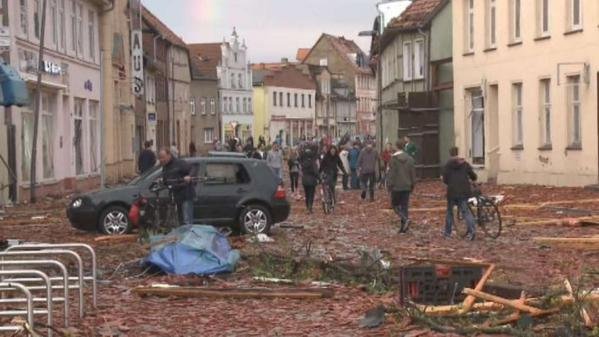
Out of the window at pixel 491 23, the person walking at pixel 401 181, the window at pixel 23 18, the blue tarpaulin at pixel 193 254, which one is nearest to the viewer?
the blue tarpaulin at pixel 193 254

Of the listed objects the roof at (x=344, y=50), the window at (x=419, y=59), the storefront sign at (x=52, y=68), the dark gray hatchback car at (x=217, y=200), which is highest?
the roof at (x=344, y=50)

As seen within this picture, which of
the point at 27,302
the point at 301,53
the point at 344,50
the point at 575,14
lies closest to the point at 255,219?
the point at 27,302

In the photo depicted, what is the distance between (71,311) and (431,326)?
3.85 m

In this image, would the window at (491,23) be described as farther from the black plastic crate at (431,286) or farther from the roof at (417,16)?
the black plastic crate at (431,286)

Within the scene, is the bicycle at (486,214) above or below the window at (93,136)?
below

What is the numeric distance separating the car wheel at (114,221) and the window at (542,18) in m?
18.2

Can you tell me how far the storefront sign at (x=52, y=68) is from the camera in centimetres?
3609

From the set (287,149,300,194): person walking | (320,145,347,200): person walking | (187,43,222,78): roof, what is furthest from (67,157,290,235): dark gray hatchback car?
(187,43,222,78): roof

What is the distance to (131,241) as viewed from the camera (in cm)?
2011

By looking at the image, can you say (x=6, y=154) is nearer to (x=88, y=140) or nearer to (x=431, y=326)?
(x=88, y=140)

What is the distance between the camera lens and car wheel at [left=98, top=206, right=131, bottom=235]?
21.7 meters

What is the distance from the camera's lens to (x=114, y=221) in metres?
21.8

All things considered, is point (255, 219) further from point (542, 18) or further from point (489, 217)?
point (542, 18)

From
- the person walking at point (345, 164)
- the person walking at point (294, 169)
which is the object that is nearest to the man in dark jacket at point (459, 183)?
the person walking at point (294, 169)
